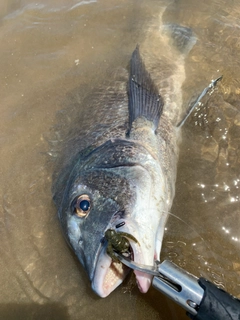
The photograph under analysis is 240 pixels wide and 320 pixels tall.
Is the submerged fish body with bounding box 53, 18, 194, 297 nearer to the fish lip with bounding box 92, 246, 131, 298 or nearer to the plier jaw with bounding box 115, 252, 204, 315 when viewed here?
the fish lip with bounding box 92, 246, 131, 298

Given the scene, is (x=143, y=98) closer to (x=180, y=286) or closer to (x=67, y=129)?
(x=67, y=129)

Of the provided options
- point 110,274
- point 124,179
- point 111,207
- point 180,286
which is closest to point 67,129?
point 124,179

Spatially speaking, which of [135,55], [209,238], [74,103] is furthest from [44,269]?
[135,55]

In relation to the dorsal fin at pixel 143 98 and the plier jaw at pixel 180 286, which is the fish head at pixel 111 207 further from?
the dorsal fin at pixel 143 98

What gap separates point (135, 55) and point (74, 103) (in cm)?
108

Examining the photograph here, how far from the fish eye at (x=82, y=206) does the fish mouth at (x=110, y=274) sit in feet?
1.38

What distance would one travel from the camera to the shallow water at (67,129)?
3.00m

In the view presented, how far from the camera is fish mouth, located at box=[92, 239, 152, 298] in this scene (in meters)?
2.40

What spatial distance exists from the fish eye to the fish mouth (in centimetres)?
42

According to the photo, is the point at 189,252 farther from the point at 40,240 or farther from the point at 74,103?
the point at 74,103

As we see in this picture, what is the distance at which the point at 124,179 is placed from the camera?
289 centimetres

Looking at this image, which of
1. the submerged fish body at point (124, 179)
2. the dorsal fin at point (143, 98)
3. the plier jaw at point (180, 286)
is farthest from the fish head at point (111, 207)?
the dorsal fin at point (143, 98)

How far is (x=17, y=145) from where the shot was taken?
4.23 m

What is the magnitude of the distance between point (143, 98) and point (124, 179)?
4.17ft
